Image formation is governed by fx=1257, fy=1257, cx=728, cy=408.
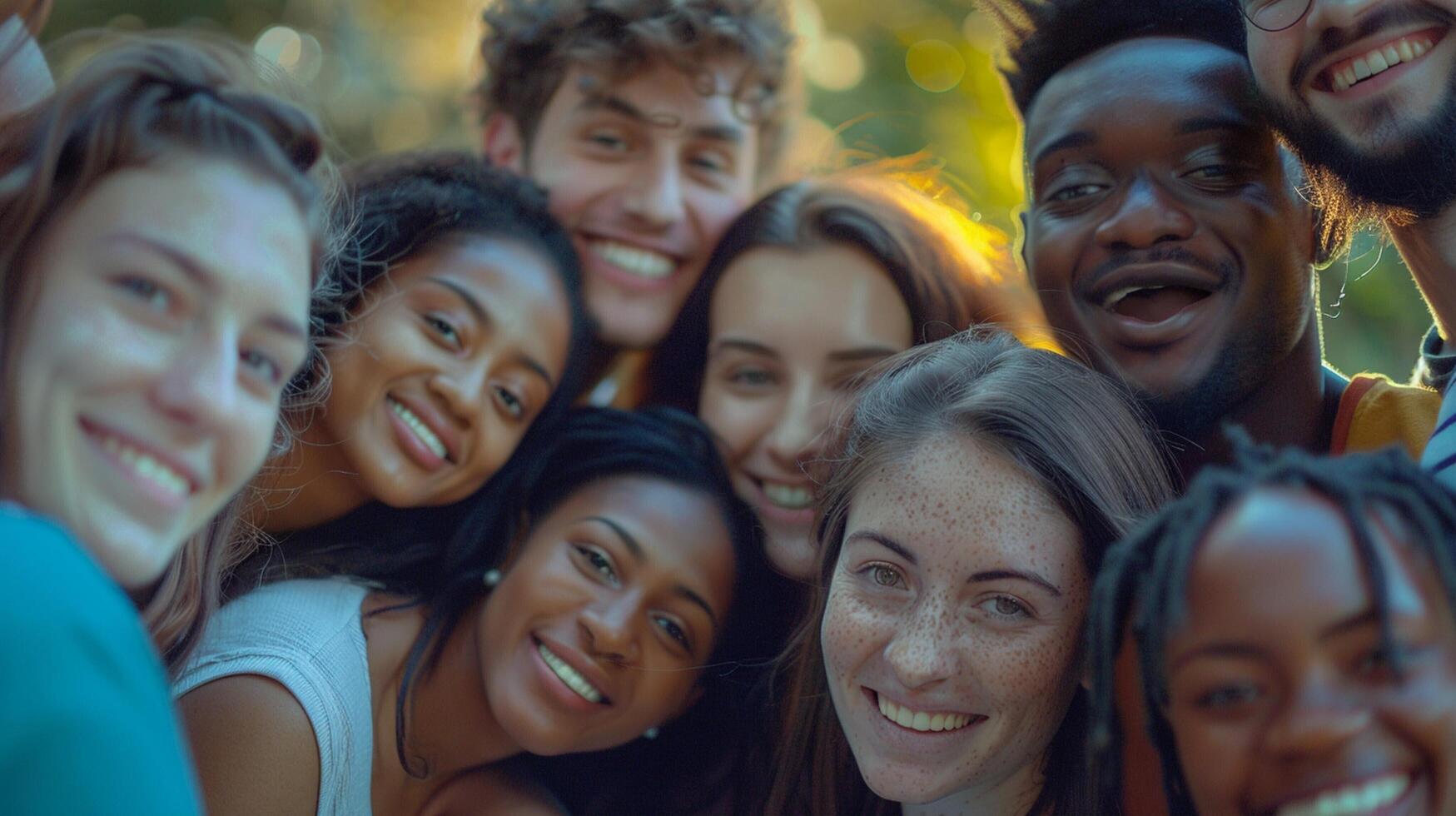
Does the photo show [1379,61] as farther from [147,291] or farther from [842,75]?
[842,75]

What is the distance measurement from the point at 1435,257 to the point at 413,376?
2.15 m

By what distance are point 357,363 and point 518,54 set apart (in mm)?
1192

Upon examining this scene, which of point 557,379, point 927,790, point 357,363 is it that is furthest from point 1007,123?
point 927,790

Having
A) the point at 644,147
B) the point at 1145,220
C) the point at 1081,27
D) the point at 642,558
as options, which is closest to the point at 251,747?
the point at 642,558

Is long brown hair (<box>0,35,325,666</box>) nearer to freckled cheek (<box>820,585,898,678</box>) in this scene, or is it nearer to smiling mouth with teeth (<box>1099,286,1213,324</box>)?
freckled cheek (<box>820,585,898,678</box>)

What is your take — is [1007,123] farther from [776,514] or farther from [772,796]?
[772,796]

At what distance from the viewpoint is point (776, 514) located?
2895 millimetres

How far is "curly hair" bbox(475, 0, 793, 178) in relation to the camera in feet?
10.7

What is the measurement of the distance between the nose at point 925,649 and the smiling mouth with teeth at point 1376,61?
1271 mm

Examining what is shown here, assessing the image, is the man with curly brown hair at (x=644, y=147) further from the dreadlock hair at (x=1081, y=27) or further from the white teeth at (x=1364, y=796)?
the white teeth at (x=1364, y=796)

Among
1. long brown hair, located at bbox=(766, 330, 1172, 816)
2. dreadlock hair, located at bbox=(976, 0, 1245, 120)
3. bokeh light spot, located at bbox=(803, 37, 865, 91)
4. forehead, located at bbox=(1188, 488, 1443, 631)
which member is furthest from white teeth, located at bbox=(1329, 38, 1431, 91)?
bokeh light spot, located at bbox=(803, 37, 865, 91)

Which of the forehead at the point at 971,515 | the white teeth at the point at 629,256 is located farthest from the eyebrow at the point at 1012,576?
the white teeth at the point at 629,256

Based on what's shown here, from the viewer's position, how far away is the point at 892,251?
9.76 feet

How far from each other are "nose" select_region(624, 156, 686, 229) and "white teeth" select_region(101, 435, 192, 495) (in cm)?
163
